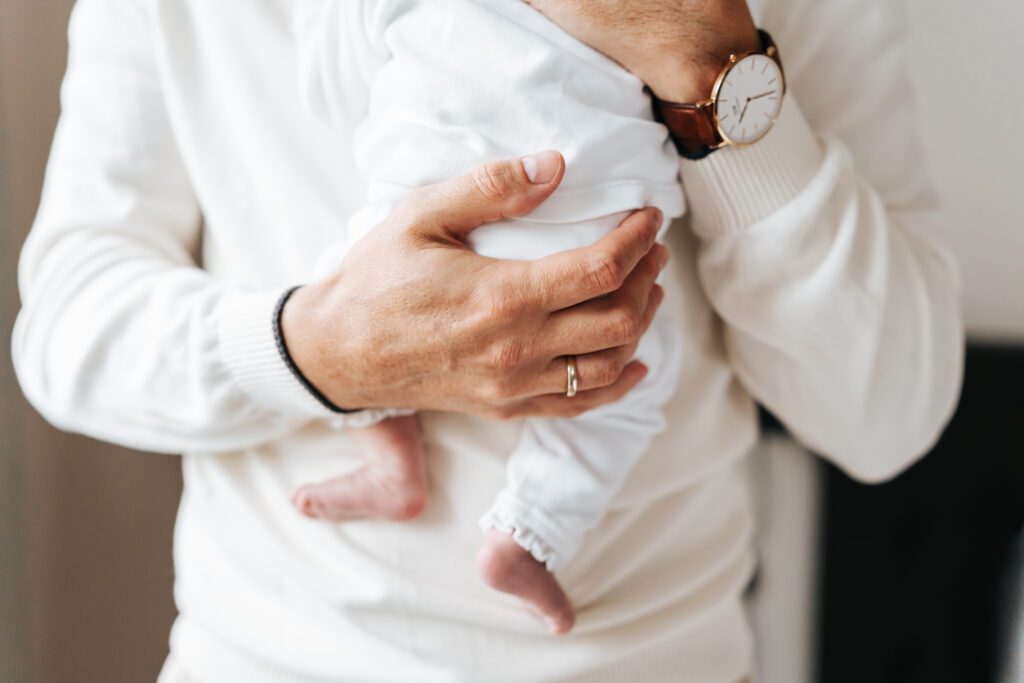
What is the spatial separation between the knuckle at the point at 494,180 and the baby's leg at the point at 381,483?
26 cm

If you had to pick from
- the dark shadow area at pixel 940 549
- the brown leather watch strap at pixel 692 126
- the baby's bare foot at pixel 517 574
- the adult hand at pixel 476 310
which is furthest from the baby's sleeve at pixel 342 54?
the dark shadow area at pixel 940 549

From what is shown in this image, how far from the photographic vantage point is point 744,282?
2.75 ft

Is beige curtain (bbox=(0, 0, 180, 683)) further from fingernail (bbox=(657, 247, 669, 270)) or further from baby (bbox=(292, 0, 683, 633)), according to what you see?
fingernail (bbox=(657, 247, 669, 270))

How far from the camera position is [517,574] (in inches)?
29.9

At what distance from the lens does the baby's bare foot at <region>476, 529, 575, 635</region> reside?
0.76m

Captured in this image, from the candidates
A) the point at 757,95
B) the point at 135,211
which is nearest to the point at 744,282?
the point at 757,95

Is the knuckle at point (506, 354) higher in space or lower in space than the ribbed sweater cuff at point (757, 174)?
lower

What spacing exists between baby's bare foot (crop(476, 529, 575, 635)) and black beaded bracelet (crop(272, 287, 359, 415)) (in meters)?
0.19

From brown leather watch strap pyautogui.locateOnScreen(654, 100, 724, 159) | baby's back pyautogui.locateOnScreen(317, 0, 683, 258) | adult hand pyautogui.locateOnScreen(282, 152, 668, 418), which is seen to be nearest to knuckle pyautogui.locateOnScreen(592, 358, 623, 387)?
adult hand pyautogui.locateOnScreen(282, 152, 668, 418)

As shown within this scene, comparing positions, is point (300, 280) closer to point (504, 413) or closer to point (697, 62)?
point (504, 413)

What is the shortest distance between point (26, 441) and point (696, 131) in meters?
0.70

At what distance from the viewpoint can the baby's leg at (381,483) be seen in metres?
0.79

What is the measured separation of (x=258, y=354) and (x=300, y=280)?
0.11 m

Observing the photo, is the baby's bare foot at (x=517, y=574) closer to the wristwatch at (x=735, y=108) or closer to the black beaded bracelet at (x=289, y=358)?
the black beaded bracelet at (x=289, y=358)
